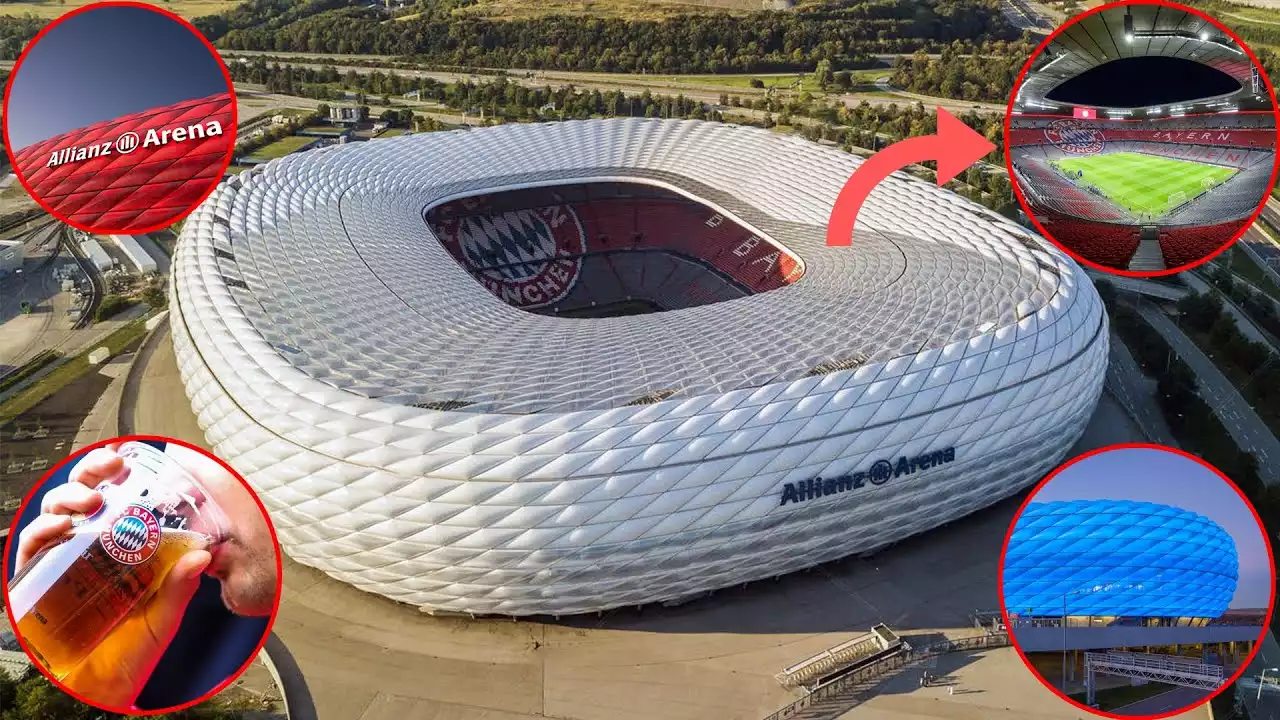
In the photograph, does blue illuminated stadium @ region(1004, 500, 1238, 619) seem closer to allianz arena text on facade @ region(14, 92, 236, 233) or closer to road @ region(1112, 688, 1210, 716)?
road @ region(1112, 688, 1210, 716)

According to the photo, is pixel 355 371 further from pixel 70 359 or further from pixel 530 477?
pixel 70 359

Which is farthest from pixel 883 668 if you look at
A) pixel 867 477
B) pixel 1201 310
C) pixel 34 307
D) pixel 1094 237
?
pixel 34 307

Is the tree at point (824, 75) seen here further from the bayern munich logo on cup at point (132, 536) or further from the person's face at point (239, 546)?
the bayern munich logo on cup at point (132, 536)

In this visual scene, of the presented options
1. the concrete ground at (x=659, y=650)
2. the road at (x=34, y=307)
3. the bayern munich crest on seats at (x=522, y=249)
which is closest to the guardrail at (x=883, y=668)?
the concrete ground at (x=659, y=650)

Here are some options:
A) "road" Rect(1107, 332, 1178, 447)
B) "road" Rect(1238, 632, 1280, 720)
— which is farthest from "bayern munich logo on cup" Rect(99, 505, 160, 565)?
"road" Rect(1107, 332, 1178, 447)

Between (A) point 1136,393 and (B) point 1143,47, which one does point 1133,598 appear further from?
(B) point 1143,47

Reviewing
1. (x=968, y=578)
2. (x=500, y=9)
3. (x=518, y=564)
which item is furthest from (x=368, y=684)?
(x=500, y=9)

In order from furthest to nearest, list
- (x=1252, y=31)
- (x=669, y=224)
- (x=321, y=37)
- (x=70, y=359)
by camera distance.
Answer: (x=321, y=37) < (x=1252, y=31) < (x=669, y=224) < (x=70, y=359)
